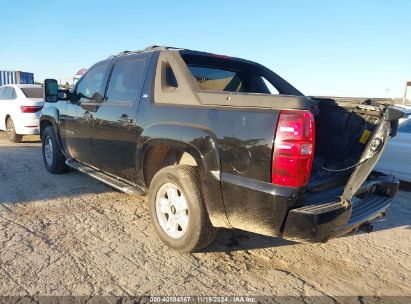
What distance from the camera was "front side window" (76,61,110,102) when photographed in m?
4.74

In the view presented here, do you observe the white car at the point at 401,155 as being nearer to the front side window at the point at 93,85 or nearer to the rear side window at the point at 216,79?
the rear side window at the point at 216,79

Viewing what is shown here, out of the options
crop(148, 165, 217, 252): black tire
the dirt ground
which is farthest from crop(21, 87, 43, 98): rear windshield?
crop(148, 165, 217, 252): black tire

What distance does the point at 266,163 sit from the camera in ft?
8.57

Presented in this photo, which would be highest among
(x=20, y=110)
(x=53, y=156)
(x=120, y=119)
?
(x=120, y=119)

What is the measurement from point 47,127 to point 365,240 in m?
5.26

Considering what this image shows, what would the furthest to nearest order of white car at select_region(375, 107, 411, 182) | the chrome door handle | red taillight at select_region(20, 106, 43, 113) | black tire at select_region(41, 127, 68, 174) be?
1. red taillight at select_region(20, 106, 43, 113)
2. black tire at select_region(41, 127, 68, 174)
3. white car at select_region(375, 107, 411, 182)
4. the chrome door handle

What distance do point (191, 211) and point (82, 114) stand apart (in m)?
2.59

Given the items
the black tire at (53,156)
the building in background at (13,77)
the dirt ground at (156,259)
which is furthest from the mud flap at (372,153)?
the building in background at (13,77)

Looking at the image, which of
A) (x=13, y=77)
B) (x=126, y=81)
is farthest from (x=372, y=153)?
(x=13, y=77)

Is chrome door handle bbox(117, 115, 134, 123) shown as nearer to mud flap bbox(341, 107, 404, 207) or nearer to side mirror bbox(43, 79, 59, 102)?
side mirror bbox(43, 79, 59, 102)

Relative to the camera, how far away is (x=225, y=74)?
14.3ft

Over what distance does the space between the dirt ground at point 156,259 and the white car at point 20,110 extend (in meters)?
4.82

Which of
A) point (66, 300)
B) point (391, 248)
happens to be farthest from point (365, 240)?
point (66, 300)

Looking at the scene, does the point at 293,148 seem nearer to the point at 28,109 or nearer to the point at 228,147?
the point at 228,147
